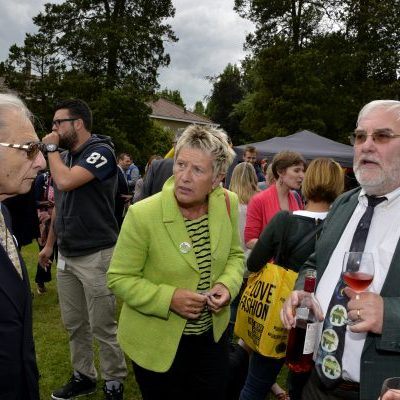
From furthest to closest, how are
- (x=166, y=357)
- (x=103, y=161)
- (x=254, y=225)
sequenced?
(x=254, y=225) < (x=103, y=161) < (x=166, y=357)

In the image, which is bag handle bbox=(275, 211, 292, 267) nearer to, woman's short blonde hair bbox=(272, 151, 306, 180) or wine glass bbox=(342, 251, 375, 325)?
wine glass bbox=(342, 251, 375, 325)

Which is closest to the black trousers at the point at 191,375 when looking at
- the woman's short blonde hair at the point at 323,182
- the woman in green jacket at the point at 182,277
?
the woman in green jacket at the point at 182,277

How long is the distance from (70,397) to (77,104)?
8.29 feet

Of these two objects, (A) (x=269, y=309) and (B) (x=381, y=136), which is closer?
(B) (x=381, y=136)

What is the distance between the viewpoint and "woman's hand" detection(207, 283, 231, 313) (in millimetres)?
2432

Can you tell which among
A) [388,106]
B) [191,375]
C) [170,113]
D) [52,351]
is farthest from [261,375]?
[170,113]

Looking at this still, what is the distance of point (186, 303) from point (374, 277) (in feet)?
3.15

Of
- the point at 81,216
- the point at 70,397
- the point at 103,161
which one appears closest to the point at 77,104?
the point at 103,161

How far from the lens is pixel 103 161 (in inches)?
138

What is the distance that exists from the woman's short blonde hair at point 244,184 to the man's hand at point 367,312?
3.19 metres

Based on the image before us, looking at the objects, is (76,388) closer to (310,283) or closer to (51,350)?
(51,350)

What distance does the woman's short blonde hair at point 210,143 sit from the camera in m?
2.54

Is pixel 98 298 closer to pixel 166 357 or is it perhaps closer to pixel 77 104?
pixel 166 357

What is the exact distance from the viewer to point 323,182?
10.1 ft
